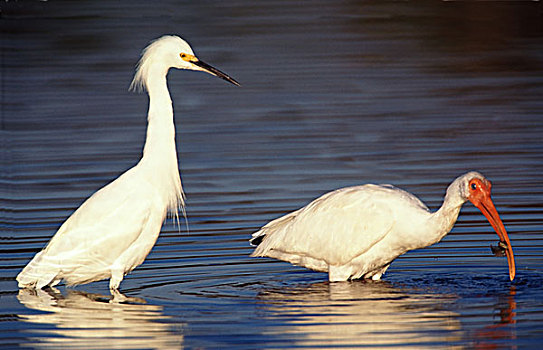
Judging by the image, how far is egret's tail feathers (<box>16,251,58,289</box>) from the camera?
11.7m

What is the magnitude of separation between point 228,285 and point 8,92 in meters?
13.4

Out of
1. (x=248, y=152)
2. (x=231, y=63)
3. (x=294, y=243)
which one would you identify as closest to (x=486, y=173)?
(x=248, y=152)

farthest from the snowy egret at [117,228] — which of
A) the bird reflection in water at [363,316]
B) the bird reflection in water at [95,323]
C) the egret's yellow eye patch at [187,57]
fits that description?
the bird reflection in water at [363,316]

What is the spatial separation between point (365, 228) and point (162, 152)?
2.05 metres

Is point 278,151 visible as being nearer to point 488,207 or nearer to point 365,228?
point 365,228

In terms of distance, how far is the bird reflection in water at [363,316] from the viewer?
9789 mm

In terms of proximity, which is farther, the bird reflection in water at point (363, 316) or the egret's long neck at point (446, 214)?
the egret's long neck at point (446, 214)

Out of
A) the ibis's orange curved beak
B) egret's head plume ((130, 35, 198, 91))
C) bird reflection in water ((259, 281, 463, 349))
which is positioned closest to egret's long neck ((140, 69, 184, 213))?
egret's head plume ((130, 35, 198, 91))

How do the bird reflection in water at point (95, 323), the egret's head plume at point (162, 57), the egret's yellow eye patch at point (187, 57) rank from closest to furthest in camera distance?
the bird reflection in water at point (95, 323) < the egret's head plume at point (162, 57) < the egret's yellow eye patch at point (187, 57)

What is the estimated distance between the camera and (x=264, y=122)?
20.0 m

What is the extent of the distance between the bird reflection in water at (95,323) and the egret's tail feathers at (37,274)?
0.12 metres

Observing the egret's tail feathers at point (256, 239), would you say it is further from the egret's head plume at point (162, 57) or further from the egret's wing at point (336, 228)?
the egret's head plume at point (162, 57)

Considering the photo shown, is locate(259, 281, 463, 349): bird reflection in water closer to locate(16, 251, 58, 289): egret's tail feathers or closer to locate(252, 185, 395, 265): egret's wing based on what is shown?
locate(252, 185, 395, 265): egret's wing

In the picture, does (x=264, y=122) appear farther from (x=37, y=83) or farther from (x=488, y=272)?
(x=488, y=272)
